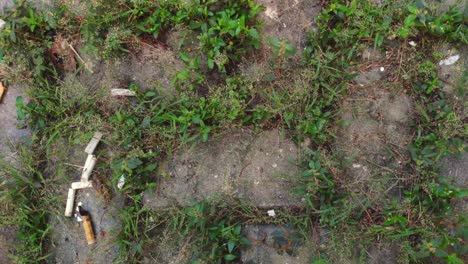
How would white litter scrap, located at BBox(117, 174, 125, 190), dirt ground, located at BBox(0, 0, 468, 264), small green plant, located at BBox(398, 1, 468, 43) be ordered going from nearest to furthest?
small green plant, located at BBox(398, 1, 468, 43), dirt ground, located at BBox(0, 0, 468, 264), white litter scrap, located at BBox(117, 174, 125, 190)

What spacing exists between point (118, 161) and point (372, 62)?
77.4 inches

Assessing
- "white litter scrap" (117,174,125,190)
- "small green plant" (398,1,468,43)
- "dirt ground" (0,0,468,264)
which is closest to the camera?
"small green plant" (398,1,468,43)

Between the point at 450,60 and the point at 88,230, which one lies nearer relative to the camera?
the point at 450,60

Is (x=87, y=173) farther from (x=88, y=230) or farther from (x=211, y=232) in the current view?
(x=211, y=232)

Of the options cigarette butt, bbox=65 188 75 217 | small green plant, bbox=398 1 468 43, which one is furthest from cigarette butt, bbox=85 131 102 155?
small green plant, bbox=398 1 468 43

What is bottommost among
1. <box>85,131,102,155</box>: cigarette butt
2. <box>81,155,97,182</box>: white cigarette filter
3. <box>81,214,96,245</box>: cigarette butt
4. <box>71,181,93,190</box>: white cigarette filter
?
<box>81,214,96,245</box>: cigarette butt

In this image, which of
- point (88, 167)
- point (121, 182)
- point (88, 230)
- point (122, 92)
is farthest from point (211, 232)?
point (122, 92)

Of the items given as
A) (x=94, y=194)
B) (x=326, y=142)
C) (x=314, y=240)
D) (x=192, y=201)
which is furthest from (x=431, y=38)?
(x=94, y=194)

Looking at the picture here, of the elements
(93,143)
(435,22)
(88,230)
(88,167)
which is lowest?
(88,230)

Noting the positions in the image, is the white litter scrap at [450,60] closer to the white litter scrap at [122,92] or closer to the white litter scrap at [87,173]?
the white litter scrap at [122,92]

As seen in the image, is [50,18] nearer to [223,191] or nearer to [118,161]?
[118,161]

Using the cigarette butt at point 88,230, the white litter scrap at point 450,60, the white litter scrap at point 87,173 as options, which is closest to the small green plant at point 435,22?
the white litter scrap at point 450,60

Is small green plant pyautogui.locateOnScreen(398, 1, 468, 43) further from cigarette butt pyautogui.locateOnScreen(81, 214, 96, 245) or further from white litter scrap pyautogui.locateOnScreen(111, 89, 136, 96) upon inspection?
cigarette butt pyautogui.locateOnScreen(81, 214, 96, 245)

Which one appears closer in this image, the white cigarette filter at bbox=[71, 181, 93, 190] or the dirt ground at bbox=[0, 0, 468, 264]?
the dirt ground at bbox=[0, 0, 468, 264]
